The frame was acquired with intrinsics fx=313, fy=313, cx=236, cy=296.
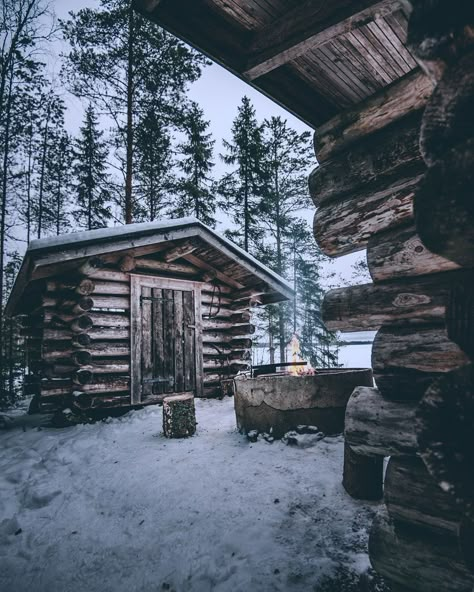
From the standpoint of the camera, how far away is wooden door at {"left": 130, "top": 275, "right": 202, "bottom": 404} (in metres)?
7.33

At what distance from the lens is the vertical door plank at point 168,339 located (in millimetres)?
7694

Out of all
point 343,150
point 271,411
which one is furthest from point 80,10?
point 271,411

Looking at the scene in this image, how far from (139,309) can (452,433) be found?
718 centimetres

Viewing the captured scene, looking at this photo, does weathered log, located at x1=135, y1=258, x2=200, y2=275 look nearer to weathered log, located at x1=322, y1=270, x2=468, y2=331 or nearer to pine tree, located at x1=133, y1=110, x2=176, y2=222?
pine tree, located at x1=133, y1=110, x2=176, y2=222

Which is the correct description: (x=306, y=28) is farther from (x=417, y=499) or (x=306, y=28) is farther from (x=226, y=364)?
(x=226, y=364)

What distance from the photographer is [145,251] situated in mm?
7535

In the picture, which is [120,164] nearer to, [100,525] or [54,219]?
[54,219]

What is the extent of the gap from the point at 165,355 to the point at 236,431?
3216mm

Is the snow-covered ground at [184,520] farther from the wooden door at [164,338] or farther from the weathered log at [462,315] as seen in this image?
the wooden door at [164,338]

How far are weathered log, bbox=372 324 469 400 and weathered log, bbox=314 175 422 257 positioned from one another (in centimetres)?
68

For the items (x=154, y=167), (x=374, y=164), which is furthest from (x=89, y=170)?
(x=374, y=164)

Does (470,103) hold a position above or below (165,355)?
above

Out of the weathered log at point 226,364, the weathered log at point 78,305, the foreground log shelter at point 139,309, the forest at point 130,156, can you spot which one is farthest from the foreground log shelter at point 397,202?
the forest at point 130,156

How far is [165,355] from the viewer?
7.73 metres
